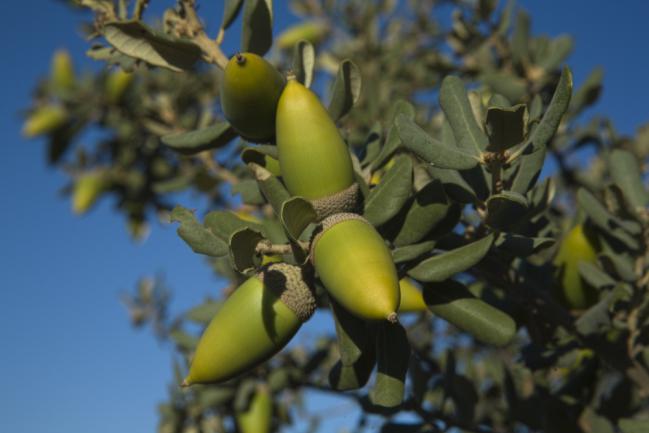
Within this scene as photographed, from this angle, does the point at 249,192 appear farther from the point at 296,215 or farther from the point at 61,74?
the point at 61,74

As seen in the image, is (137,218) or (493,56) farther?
(137,218)

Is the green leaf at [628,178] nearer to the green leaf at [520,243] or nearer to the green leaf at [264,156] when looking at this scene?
the green leaf at [520,243]

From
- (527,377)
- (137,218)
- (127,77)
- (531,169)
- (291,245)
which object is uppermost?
(531,169)

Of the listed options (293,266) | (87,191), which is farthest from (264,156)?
(87,191)

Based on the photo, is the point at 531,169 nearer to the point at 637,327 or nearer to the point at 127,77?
the point at 637,327

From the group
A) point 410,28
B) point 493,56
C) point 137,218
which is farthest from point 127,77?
point 410,28

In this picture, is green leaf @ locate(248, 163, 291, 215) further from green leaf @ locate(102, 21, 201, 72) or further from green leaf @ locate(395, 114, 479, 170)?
green leaf @ locate(102, 21, 201, 72)

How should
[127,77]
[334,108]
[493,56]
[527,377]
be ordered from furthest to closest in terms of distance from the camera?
[127,77], [493,56], [527,377], [334,108]
